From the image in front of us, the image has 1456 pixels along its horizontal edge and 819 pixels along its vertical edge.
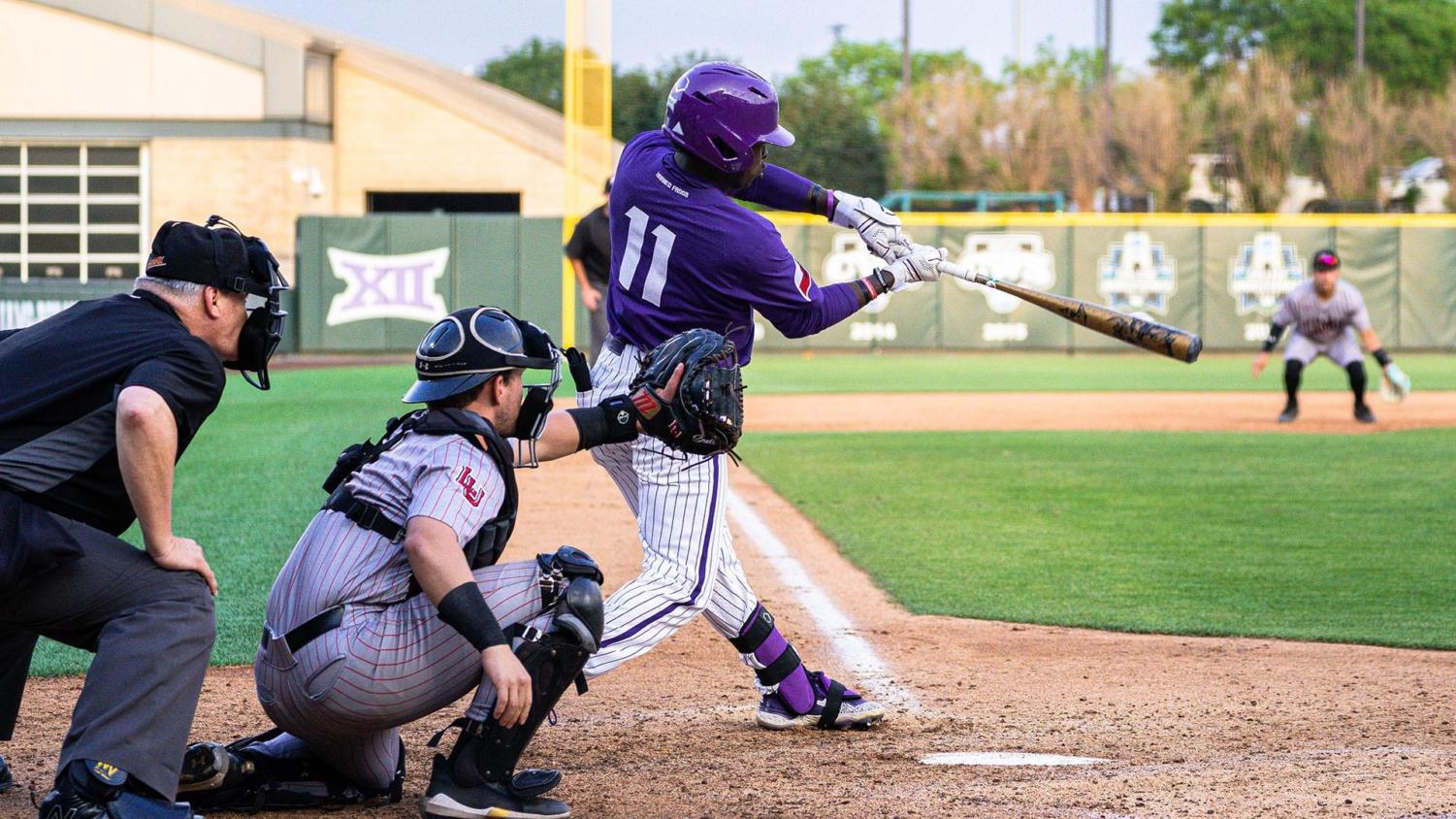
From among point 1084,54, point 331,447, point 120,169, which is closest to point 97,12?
point 120,169

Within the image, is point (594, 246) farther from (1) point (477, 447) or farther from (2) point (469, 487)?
(2) point (469, 487)

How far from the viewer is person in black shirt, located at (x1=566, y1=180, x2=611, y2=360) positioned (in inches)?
467

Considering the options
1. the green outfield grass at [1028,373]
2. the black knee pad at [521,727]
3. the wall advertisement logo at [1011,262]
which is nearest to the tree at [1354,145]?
the green outfield grass at [1028,373]

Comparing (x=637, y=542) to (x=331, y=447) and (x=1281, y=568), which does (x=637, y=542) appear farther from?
(x=331, y=447)

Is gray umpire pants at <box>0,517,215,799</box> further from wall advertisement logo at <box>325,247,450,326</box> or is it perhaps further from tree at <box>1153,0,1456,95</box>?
tree at <box>1153,0,1456,95</box>

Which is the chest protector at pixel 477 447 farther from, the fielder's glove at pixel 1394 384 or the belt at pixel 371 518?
the fielder's glove at pixel 1394 384

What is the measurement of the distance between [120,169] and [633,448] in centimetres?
2834

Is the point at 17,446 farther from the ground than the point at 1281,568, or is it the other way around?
the point at 17,446

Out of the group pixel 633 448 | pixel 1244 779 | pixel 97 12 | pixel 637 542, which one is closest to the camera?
pixel 1244 779

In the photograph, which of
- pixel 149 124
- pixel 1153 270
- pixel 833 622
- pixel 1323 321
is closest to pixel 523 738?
pixel 833 622

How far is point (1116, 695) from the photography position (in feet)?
15.5

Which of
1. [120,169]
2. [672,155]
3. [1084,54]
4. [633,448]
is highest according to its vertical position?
[1084,54]

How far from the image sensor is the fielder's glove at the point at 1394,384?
47.8 ft

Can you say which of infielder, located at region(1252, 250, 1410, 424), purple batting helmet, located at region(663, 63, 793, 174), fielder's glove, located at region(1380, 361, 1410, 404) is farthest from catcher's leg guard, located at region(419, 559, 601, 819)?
fielder's glove, located at region(1380, 361, 1410, 404)
